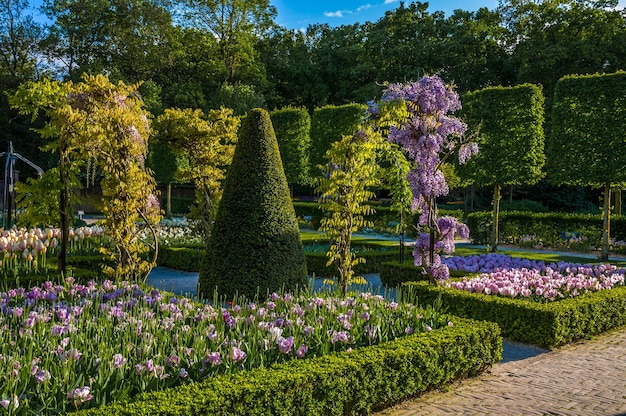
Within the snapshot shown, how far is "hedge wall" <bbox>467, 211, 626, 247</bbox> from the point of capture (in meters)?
18.9

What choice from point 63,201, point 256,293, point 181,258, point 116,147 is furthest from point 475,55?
point 256,293

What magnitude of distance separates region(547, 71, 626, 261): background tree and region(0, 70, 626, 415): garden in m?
6.06

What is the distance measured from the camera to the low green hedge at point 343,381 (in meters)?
4.17

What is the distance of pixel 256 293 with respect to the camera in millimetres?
8570

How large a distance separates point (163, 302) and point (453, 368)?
3.43 m

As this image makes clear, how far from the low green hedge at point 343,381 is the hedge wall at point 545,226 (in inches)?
559

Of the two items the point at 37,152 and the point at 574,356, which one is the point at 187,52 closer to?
the point at 37,152

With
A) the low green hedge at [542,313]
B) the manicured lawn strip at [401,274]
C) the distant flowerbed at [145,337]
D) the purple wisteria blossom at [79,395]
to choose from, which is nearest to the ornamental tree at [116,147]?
the distant flowerbed at [145,337]

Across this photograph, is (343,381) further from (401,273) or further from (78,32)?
(78,32)

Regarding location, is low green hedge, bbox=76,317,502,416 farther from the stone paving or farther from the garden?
the stone paving

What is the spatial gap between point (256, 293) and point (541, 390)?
417cm

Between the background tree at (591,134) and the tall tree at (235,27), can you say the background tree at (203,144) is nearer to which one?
the background tree at (591,134)

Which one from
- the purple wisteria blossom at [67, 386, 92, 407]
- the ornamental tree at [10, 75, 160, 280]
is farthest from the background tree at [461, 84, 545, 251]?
the purple wisteria blossom at [67, 386, 92, 407]

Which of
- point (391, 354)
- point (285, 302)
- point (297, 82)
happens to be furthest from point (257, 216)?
point (297, 82)
